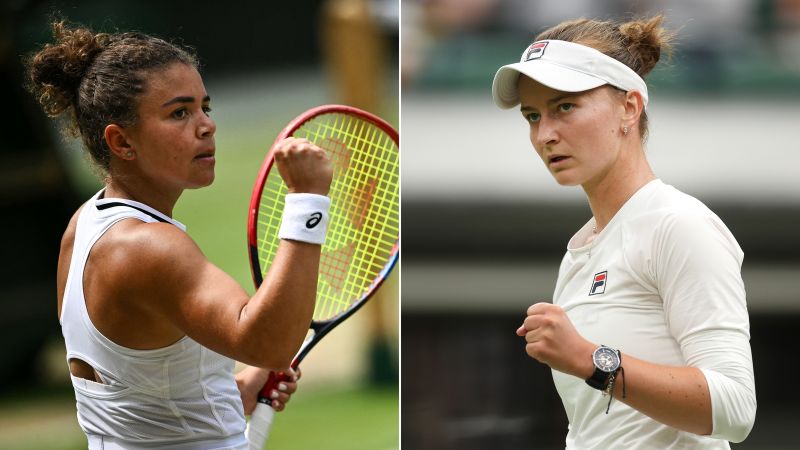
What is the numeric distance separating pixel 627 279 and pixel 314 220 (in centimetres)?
43

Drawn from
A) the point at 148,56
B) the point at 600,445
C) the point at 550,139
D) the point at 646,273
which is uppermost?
the point at 148,56

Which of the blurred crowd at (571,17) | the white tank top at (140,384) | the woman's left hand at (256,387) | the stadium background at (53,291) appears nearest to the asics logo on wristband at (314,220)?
the white tank top at (140,384)

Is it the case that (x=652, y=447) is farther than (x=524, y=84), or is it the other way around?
(x=524, y=84)

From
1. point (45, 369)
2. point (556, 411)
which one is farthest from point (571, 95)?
point (45, 369)

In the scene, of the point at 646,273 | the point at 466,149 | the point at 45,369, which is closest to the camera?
the point at 646,273

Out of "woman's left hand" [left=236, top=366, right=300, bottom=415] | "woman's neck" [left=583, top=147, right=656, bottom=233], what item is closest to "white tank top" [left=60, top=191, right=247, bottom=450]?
"woman's left hand" [left=236, top=366, right=300, bottom=415]

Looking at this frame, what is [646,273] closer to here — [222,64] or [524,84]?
[524,84]

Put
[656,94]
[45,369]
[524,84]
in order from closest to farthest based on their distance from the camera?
[524,84], [656,94], [45,369]

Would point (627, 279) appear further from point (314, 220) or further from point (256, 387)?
point (256, 387)

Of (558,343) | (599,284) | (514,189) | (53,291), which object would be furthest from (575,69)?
(53,291)

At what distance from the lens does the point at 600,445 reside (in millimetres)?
1600

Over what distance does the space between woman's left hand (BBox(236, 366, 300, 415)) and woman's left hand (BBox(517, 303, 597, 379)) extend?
0.63m

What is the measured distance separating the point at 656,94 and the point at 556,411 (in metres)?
1.27

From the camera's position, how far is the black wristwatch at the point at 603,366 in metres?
1.45
